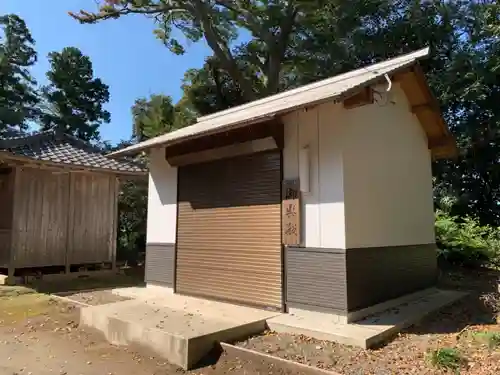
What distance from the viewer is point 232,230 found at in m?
7.47

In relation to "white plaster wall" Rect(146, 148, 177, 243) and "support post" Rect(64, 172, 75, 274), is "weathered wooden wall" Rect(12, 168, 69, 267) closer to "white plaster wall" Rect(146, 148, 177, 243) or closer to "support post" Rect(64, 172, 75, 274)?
"support post" Rect(64, 172, 75, 274)

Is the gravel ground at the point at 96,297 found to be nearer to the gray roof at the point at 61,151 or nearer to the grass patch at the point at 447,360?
the gray roof at the point at 61,151

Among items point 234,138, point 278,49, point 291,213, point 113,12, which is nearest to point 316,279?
point 291,213

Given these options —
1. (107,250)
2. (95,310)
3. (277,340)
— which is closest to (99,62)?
(107,250)

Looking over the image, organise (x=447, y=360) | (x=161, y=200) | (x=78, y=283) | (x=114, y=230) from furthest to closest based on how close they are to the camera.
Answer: (x=114, y=230)
(x=78, y=283)
(x=161, y=200)
(x=447, y=360)

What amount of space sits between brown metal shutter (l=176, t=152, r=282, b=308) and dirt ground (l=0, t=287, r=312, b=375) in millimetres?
1981

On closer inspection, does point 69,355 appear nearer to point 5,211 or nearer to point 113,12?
point 5,211

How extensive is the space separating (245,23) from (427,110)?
1402cm

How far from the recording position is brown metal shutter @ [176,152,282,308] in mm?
6871

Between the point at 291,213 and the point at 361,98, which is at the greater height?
the point at 361,98

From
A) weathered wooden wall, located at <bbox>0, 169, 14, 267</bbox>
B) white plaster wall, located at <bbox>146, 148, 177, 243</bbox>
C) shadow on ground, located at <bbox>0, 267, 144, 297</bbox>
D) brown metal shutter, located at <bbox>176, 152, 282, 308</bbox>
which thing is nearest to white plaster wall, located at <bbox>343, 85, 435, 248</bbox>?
brown metal shutter, located at <bbox>176, 152, 282, 308</bbox>

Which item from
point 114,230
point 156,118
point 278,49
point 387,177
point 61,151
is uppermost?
point 278,49

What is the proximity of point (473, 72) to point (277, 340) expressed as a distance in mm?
12871

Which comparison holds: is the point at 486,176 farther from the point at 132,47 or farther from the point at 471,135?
the point at 132,47
